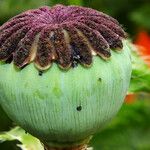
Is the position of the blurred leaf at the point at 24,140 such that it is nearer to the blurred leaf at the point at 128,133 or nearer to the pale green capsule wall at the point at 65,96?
the pale green capsule wall at the point at 65,96

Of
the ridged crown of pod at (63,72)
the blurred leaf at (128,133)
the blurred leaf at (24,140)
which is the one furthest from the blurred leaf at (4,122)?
the ridged crown of pod at (63,72)

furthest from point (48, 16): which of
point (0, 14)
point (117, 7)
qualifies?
point (117, 7)

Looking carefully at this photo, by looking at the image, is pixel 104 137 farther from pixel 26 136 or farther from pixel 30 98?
pixel 30 98

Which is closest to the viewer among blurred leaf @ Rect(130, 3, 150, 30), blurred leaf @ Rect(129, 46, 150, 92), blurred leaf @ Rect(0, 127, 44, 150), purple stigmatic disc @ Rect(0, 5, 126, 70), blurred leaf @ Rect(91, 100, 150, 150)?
purple stigmatic disc @ Rect(0, 5, 126, 70)

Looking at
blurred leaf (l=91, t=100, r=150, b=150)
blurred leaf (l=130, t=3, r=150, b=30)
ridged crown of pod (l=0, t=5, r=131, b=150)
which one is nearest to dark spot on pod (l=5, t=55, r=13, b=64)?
ridged crown of pod (l=0, t=5, r=131, b=150)

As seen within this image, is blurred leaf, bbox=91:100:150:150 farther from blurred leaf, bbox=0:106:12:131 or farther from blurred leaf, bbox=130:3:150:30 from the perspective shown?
blurred leaf, bbox=130:3:150:30

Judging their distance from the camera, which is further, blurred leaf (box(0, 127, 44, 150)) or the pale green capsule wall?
blurred leaf (box(0, 127, 44, 150))

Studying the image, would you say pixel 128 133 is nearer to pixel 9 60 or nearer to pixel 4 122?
pixel 4 122
